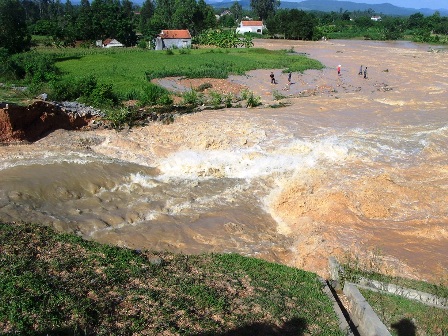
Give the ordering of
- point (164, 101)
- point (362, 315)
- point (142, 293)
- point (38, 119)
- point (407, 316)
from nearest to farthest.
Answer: point (142, 293) → point (362, 315) → point (407, 316) → point (38, 119) → point (164, 101)

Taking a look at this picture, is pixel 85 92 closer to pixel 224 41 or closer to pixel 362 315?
pixel 362 315

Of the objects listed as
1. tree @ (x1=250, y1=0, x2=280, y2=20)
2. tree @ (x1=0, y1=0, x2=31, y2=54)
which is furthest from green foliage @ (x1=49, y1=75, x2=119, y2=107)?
tree @ (x1=250, y1=0, x2=280, y2=20)

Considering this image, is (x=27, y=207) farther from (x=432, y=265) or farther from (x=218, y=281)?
(x=432, y=265)

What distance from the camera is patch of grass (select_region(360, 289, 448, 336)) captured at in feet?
20.9

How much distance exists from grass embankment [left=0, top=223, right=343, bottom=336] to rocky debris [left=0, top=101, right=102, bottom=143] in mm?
7336

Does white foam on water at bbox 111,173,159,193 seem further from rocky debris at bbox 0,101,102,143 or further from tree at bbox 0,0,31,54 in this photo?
tree at bbox 0,0,31,54

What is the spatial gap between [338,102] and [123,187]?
15.8 m

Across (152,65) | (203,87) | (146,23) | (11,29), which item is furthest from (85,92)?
(146,23)

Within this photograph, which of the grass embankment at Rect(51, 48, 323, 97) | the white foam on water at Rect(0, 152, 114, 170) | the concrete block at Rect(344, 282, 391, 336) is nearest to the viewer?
the concrete block at Rect(344, 282, 391, 336)

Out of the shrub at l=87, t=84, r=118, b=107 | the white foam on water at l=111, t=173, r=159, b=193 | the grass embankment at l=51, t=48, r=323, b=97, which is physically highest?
the grass embankment at l=51, t=48, r=323, b=97

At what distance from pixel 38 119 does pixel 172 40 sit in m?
39.8

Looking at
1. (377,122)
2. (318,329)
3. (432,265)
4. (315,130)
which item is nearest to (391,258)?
(432,265)

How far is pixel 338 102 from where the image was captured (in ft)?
78.2

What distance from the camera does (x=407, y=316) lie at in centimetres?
663
